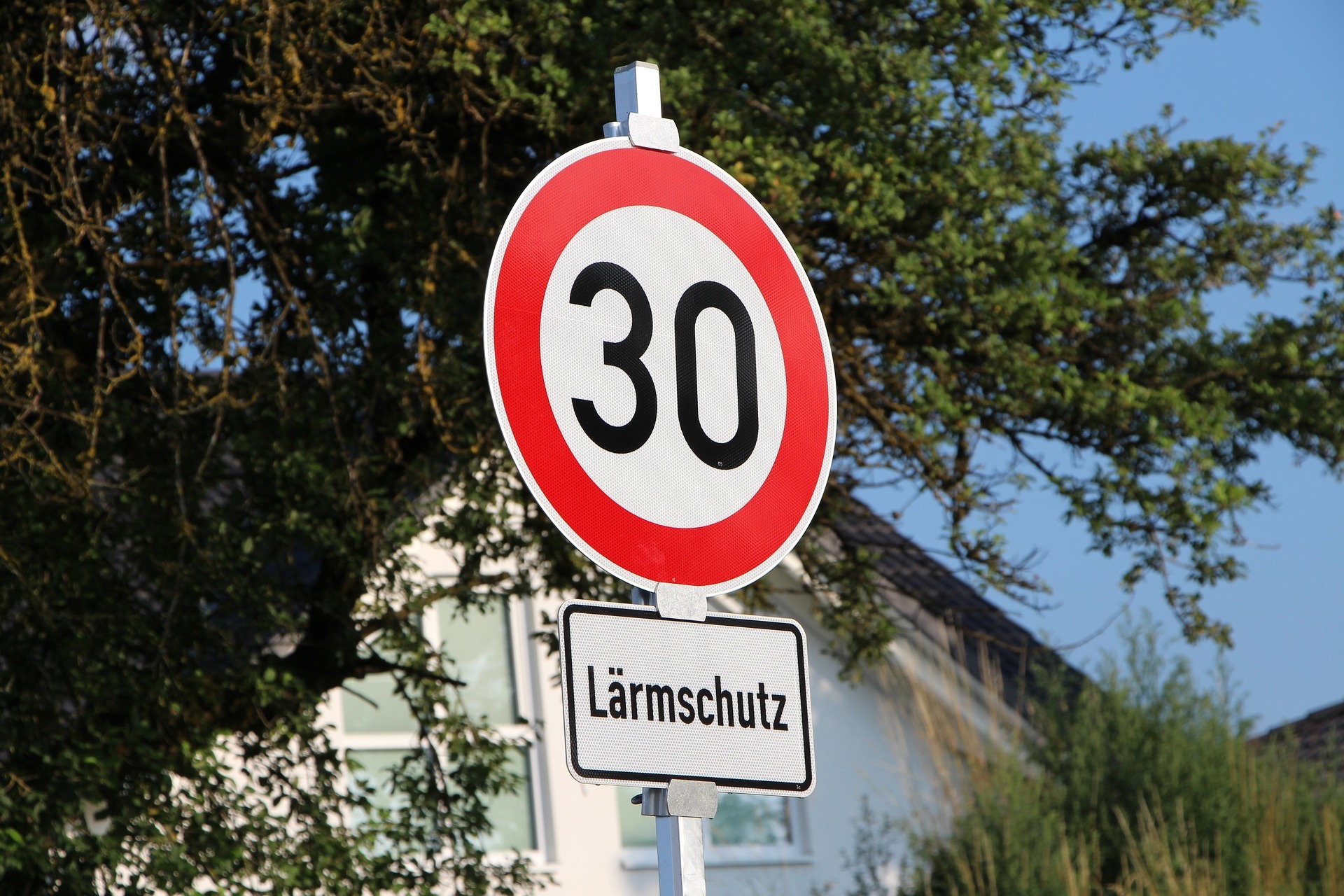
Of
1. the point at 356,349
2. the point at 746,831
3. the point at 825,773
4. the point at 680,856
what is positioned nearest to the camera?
the point at 680,856

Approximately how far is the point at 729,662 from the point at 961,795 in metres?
→ 9.73

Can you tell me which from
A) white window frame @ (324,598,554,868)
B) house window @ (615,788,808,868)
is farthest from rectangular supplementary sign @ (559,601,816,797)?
house window @ (615,788,808,868)

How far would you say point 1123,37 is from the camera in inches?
316

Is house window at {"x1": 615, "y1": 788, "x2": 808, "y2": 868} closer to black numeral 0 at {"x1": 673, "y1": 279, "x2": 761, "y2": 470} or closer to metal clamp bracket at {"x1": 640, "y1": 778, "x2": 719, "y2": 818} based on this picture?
black numeral 0 at {"x1": 673, "y1": 279, "x2": 761, "y2": 470}

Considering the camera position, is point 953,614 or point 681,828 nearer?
point 681,828

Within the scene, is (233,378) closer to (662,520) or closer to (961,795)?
(662,520)

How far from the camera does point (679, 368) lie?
244cm

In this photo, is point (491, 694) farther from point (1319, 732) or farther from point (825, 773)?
point (1319, 732)

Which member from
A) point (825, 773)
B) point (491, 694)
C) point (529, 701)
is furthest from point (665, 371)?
point (825, 773)

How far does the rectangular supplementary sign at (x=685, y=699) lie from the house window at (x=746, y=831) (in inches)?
424

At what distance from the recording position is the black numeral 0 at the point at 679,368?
7.75 feet

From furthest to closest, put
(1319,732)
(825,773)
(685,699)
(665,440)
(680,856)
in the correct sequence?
(1319,732) < (825,773) < (665,440) < (685,699) < (680,856)

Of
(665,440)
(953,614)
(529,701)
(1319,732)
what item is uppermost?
(1319,732)

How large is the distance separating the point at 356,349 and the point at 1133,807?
7.39m
